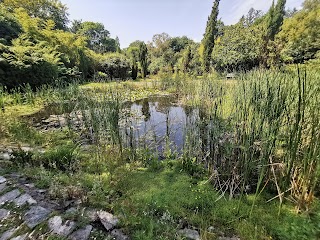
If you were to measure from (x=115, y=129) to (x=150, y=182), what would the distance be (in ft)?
2.55

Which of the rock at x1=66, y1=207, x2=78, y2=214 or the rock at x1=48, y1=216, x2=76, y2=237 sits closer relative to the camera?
the rock at x1=48, y1=216, x2=76, y2=237

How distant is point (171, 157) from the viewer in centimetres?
282

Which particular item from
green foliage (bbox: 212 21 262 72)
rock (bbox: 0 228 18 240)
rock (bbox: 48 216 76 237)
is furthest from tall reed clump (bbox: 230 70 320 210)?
green foliage (bbox: 212 21 262 72)

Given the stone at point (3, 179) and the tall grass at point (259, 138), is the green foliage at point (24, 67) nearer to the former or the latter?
the tall grass at point (259, 138)

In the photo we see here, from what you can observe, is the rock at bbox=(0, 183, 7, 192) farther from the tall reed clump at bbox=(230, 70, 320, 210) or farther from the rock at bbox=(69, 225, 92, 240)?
the tall reed clump at bbox=(230, 70, 320, 210)

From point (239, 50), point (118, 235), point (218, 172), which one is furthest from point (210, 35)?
point (118, 235)

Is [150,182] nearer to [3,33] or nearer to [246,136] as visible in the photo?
[246,136]

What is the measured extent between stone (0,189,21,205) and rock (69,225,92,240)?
2.37ft

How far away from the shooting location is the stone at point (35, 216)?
1.44 metres

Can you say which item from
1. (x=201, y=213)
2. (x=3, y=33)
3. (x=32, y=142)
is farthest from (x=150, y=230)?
(x=3, y=33)

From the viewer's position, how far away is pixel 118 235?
4.67 ft

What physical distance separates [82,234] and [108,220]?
0.21 m

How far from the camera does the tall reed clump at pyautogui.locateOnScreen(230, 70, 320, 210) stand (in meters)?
1.47

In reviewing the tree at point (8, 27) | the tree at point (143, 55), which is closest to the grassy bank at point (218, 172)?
the tree at point (8, 27)
